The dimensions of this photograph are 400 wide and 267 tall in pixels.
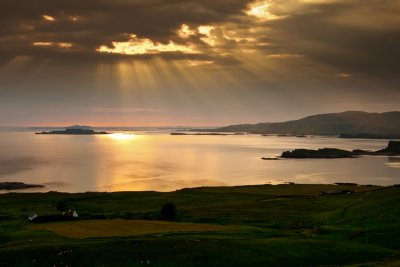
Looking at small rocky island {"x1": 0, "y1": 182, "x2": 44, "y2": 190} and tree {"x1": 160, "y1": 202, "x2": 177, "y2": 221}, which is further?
small rocky island {"x1": 0, "y1": 182, "x2": 44, "y2": 190}

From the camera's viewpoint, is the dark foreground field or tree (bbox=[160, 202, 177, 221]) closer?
the dark foreground field

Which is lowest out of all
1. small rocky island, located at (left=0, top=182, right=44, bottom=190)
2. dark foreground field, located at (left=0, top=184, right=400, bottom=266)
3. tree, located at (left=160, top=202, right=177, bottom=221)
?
small rocky island, located at (left=0, top=182, right=44, bottom=190)

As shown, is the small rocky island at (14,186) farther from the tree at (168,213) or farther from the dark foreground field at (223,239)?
the tree at (168,213)

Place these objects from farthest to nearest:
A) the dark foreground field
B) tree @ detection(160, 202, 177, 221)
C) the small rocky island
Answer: the small rocky island, tree @ detection(160, 202, 177, 221), the dark foreground field

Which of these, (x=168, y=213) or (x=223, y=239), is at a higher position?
(x=223, y=239)

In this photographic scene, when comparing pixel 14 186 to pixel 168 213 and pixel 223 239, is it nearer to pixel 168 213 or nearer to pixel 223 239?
pixel 168 213

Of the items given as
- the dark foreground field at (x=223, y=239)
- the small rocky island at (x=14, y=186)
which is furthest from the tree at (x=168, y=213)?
the small rocky island at (x=14, y=186)

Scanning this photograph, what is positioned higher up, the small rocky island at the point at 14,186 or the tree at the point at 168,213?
the tree at the point at 168,213

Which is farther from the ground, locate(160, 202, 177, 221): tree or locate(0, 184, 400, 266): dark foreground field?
locate(0, 184, 400, 266): dark foreground field

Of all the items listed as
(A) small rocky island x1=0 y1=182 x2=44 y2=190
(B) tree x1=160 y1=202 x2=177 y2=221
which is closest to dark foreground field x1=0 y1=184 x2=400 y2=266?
(B) tree x1=160 y1=202 x2=177 y2=221

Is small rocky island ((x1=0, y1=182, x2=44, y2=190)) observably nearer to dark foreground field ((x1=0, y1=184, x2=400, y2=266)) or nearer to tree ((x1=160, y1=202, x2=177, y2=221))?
dark foreground field ((x1=0, y1=184, x2=400, y2=266))

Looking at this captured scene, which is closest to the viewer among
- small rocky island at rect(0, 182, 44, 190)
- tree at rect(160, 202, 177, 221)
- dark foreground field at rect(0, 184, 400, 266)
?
dark foreground field at rect(0, 184, 400, 266)

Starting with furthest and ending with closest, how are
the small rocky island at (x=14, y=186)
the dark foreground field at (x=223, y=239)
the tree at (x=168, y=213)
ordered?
the small rocky island at (x=14, y=186)
the tree at (x=168, y=213)
the dark foreground field at (x=223, y=239)

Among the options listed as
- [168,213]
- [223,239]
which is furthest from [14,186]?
[223,239]
